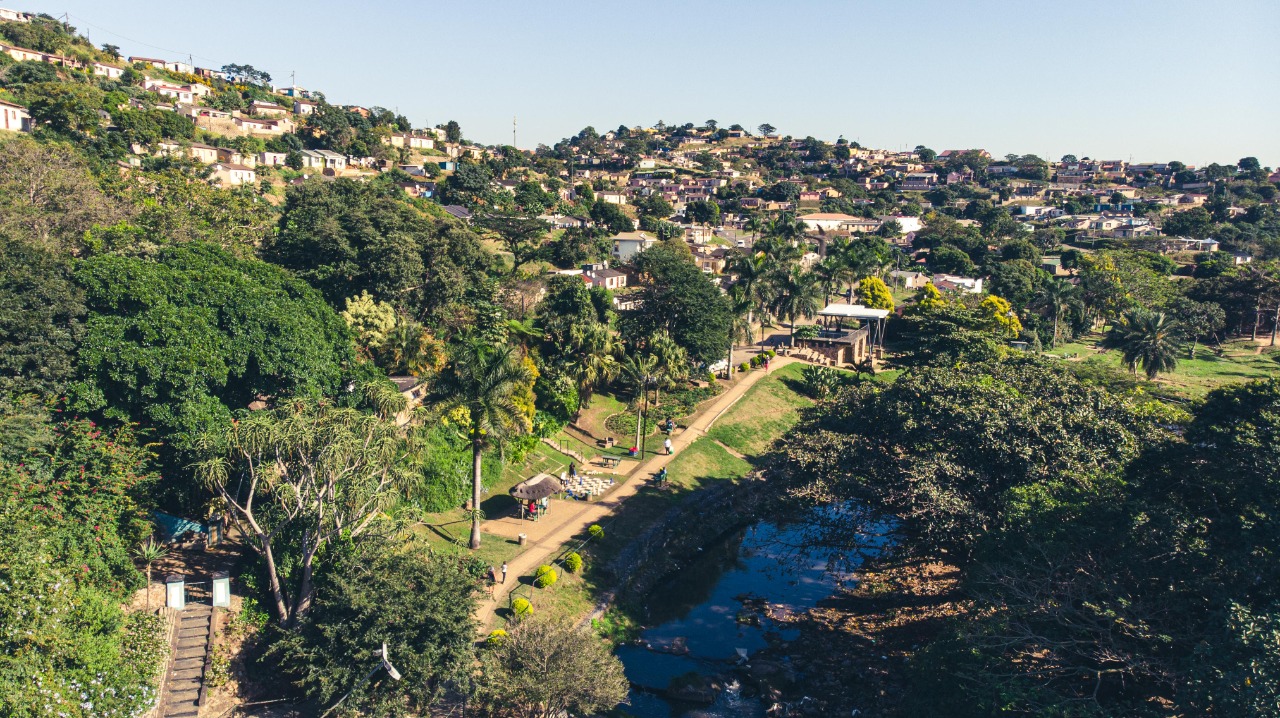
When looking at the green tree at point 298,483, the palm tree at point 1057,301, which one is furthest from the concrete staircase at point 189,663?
the palm tree at point 1057,301

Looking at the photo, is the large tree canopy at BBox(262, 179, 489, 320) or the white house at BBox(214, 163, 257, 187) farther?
the white house at BBox(214, 163, 257, 187)

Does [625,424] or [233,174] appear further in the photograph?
[233,174]

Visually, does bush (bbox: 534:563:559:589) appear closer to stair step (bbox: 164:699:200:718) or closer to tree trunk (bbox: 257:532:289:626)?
tree trunk (bbox: 257:532:289:626)

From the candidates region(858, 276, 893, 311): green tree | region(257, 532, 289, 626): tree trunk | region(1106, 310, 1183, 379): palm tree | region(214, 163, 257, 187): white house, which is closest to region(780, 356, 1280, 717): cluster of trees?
region(257, 532, 289, 626): tree trunk

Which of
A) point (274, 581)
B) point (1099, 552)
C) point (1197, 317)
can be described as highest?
point (1197, 317)

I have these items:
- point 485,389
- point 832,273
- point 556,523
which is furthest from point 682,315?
point 832,273

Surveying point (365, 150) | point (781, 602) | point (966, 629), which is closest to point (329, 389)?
point (781, 602)

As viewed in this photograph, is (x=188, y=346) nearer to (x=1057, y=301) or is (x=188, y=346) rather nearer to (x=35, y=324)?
(x=35, y=324)
